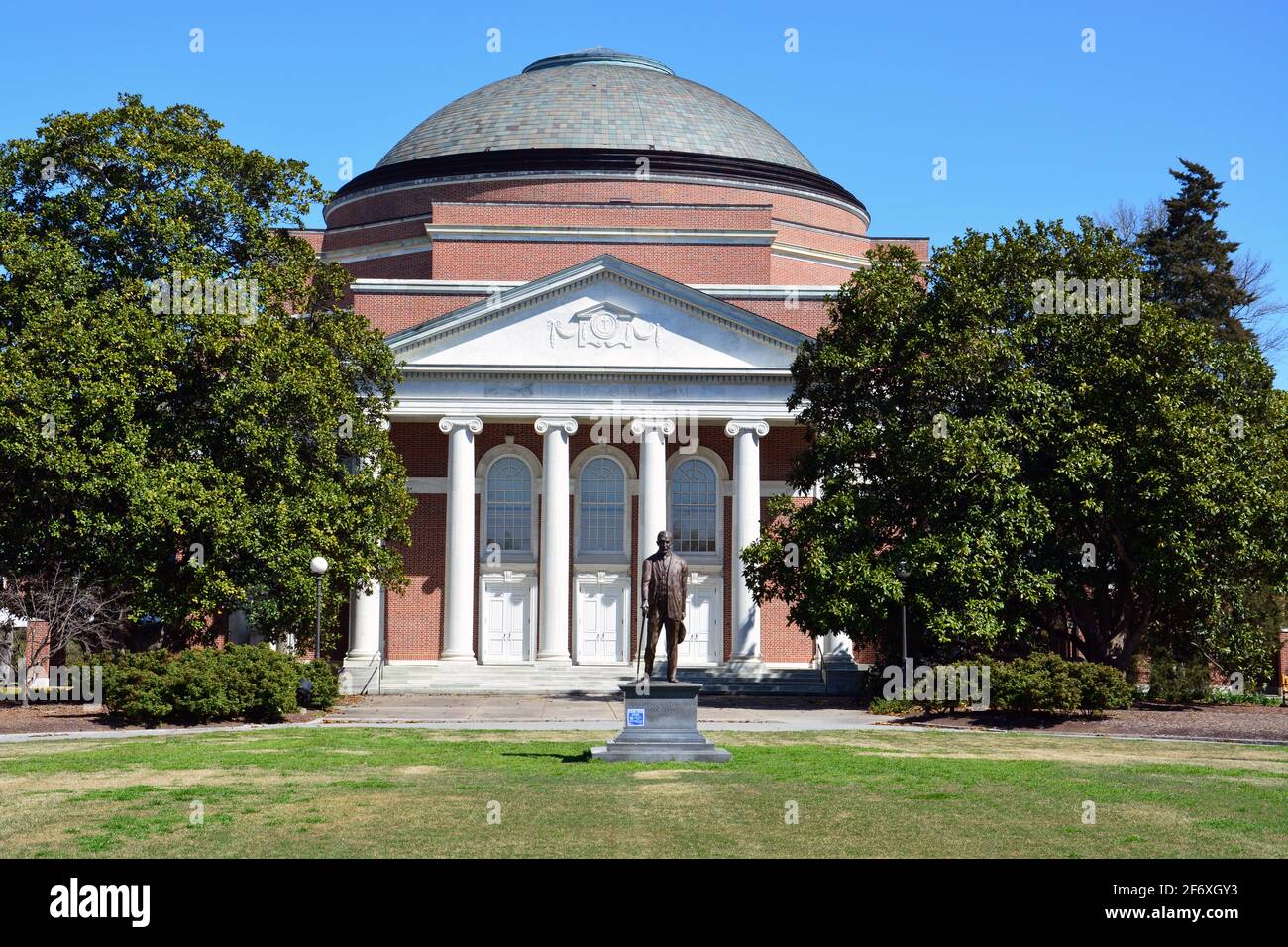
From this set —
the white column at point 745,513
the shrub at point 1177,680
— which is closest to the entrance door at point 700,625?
the white column at point 745,513

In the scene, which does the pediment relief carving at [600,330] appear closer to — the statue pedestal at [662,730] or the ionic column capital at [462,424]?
the ionic column capital at [462,424]

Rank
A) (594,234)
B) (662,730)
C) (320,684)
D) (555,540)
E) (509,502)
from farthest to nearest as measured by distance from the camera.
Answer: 1. (594,234)
2. (509,502)
3. (555,540)
4. (320,684)
5. (662,730)

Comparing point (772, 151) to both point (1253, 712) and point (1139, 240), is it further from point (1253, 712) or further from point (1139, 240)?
point (1253, 712)

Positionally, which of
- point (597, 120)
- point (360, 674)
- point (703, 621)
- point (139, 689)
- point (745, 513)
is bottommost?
point (360, 674)

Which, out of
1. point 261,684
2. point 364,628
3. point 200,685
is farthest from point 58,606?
point 364,628

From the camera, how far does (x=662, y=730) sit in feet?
75.0

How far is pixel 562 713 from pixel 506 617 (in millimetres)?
13979

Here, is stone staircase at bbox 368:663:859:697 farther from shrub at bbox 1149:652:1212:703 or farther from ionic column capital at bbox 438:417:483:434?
shrub at bbox 1149:652:1212:703

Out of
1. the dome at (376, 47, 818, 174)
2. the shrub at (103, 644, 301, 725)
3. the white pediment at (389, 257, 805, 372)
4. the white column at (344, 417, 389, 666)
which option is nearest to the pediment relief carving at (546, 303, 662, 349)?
the white pediment at (389, 257, 805, 372)

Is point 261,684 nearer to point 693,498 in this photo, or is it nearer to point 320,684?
point 320,684

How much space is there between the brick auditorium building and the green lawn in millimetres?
20200

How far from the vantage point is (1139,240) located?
206 feet

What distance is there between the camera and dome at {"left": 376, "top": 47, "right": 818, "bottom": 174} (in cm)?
6022
